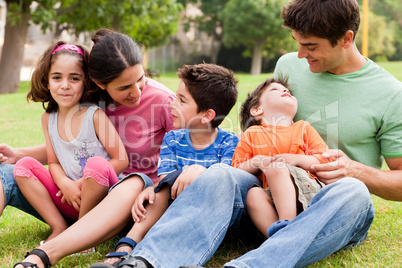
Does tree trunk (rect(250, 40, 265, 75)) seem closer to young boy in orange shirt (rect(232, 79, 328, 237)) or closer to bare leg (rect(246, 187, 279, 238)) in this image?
young boy in orange shirt (rect(232, 79, 328, 237))

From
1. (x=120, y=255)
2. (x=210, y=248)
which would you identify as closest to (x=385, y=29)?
(x=210, y=248)

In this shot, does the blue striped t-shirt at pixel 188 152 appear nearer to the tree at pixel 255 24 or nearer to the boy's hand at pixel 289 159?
the boy's hand at pixel 289 159

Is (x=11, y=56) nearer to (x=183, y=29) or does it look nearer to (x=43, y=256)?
(x=43, y=256)

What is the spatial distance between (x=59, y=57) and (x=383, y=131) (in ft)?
6.33

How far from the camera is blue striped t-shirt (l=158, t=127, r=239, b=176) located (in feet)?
9.33

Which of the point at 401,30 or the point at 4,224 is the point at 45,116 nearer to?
the point at 4,224

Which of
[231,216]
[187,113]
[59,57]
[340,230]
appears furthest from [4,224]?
[340,230]

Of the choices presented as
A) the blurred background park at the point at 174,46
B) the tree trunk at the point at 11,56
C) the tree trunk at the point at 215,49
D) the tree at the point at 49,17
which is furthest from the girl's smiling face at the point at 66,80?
the tree trunk at the point at 215,49

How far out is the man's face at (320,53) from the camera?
2.84 metres

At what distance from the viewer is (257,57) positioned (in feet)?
108

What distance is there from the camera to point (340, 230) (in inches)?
91.1

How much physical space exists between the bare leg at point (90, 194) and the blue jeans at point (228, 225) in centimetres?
49

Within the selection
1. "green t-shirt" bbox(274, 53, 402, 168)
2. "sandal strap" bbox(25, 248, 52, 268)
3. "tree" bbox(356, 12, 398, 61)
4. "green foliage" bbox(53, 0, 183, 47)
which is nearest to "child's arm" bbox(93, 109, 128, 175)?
"sandal strap" bbox(25, 248, 52, 268)

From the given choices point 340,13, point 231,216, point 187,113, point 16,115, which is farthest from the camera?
point 16,115
